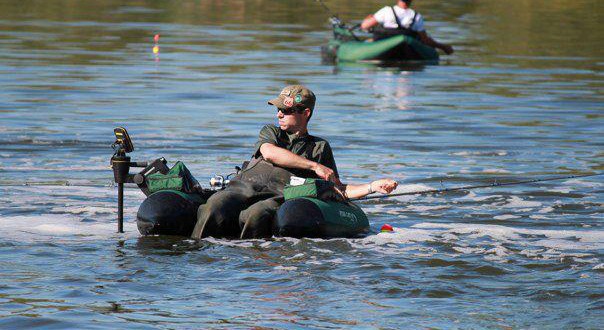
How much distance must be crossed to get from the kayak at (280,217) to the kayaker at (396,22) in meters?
20.8

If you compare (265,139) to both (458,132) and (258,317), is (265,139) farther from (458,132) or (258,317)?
(458,132)

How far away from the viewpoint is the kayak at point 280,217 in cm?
1098

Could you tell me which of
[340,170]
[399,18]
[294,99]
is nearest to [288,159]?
[294,99]

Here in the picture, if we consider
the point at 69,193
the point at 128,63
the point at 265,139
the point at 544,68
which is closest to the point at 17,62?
the point at 128,63

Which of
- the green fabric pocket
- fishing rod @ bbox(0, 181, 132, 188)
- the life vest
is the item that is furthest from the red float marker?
the life vest

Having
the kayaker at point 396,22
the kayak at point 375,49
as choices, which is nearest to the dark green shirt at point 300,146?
the kayaker at point 396,22

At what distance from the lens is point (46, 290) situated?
930cm

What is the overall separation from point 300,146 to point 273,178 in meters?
0.37

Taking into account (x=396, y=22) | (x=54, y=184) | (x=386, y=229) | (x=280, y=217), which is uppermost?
(x=396, y=22)

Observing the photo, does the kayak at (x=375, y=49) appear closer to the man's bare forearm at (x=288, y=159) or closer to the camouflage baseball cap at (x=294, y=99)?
the camouflage baseball cap at (x=294, y=99)

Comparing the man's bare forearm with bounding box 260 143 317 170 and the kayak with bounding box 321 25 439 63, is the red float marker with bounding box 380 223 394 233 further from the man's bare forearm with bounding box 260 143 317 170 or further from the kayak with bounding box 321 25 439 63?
the kayak with bounding box 321 25 439 63

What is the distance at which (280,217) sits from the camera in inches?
432

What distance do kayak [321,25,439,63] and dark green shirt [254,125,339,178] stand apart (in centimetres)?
2080

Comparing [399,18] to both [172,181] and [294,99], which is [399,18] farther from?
[172,181]
